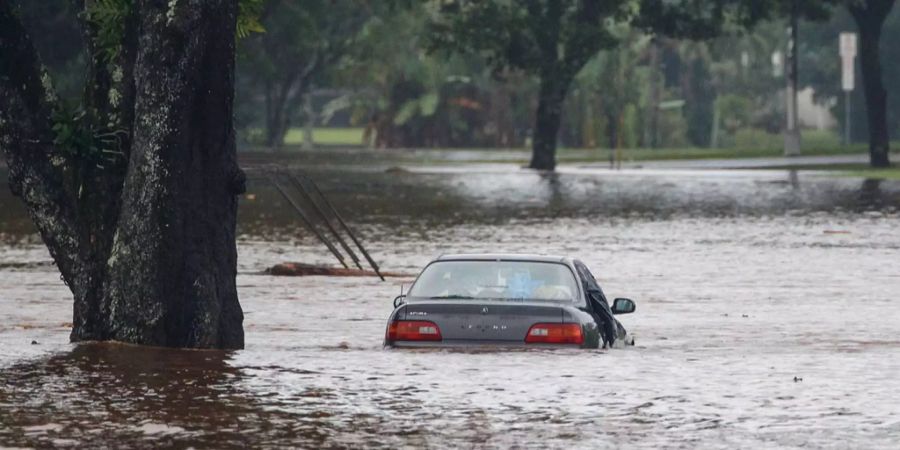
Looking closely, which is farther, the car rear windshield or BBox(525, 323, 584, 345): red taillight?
the car rear windshield

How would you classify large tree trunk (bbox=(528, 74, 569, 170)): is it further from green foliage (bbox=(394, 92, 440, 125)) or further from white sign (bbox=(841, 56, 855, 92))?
green foliage (bbox=(394, 92, 440, 125))

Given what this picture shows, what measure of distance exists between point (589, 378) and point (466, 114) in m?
96.2

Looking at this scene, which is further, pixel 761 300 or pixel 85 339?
pixel 761 300

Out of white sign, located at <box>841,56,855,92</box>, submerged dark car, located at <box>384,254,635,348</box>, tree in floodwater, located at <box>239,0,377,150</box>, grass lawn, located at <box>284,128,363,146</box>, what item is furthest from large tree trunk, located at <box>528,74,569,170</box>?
grass lawn, located at <box>284,128,363,146</box>

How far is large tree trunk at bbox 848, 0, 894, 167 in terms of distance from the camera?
65.8 metres

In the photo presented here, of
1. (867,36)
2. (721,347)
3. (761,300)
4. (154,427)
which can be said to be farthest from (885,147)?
(154,427)

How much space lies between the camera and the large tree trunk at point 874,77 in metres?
65.8

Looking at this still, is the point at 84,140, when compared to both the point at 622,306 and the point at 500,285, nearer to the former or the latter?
the point at 500,285

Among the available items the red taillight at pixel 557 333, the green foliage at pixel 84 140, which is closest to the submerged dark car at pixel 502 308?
the red taillight at pixel 557 333

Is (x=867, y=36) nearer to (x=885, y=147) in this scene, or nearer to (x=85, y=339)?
(x=885, y=147)

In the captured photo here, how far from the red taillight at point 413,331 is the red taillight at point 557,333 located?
724 millimetres

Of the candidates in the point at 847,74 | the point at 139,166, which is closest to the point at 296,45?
the point at 847,74

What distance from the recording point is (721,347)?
18.2 m

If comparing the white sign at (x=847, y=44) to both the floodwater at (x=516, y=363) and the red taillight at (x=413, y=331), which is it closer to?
the floodwater at (x=516, y=363)
